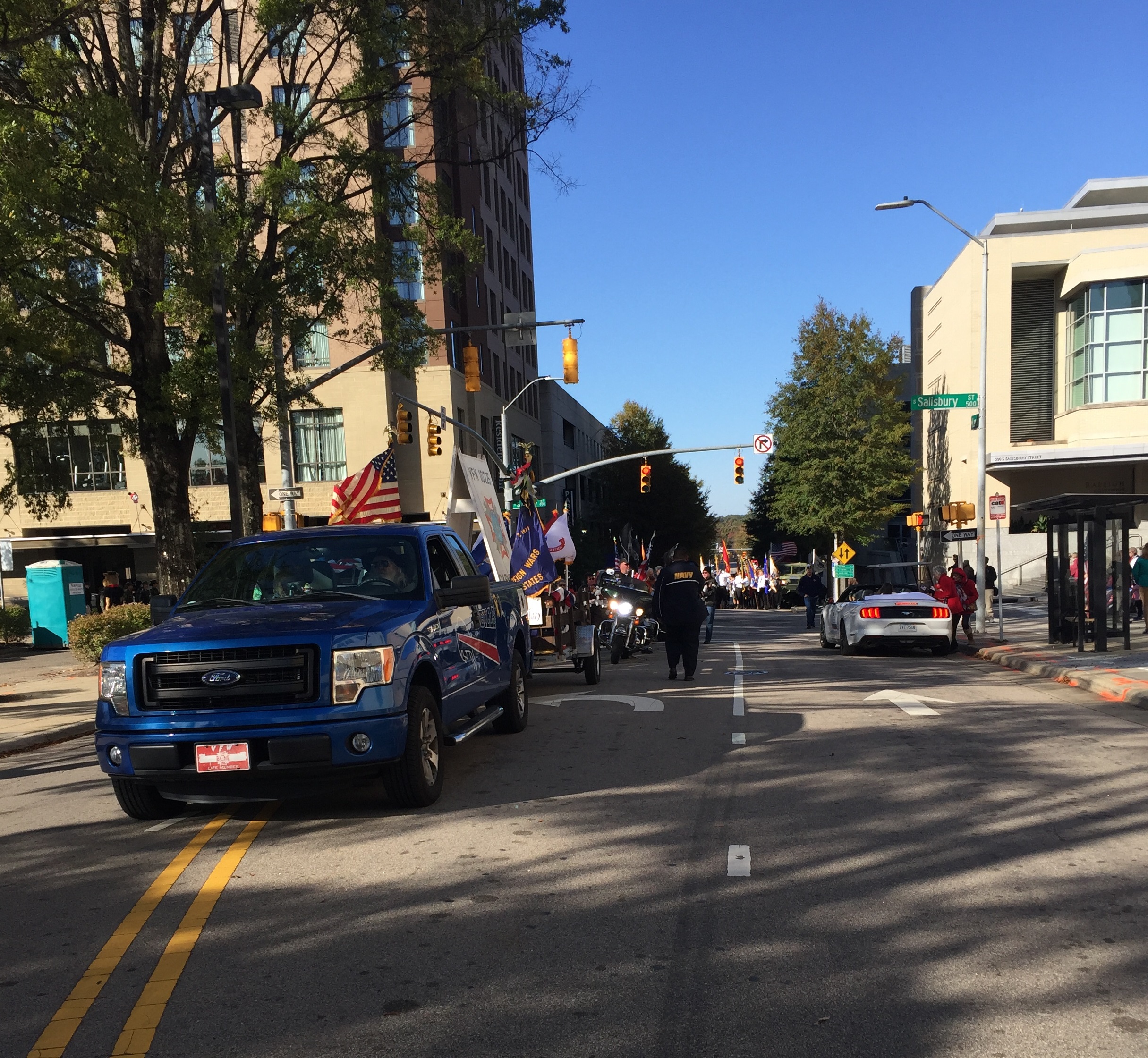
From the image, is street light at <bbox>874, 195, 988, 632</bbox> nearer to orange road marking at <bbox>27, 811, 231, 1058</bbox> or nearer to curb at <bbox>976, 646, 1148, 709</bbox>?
curb at <bbox>976, 646, 1148, 709</bbox>

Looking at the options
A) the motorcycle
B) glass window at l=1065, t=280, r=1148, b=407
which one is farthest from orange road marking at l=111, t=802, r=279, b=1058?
glass window at l=1065, t=280, r=1148, b=407

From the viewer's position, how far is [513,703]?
1039 centimetres

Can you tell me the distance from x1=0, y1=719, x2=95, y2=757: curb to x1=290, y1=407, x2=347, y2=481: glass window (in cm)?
3080

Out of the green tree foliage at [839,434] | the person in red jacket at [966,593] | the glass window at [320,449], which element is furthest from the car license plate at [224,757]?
the green tree foliage at [839,434]

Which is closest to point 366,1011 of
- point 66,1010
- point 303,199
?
point 66,1010

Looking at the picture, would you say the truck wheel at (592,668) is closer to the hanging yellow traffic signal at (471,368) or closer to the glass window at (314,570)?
the glass window at (314,570)

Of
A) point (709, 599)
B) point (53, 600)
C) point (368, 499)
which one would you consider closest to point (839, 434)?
point (709, 599)

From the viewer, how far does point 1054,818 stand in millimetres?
6762

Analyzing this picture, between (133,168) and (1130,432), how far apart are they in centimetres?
3946

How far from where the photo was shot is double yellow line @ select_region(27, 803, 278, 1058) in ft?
12.7

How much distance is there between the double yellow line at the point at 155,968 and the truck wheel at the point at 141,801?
2.18 ft

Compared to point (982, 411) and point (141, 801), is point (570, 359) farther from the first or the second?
point (141, 801)

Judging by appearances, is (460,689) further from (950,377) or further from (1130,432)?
(950,377)

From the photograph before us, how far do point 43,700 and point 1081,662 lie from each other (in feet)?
50.2
